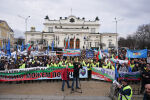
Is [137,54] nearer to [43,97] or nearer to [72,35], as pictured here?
[43,97]

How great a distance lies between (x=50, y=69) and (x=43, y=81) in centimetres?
110

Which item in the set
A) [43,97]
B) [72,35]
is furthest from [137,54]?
[72,35]

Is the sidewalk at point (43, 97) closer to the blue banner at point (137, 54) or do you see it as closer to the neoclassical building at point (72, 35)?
the blue banner at point (137, 54)

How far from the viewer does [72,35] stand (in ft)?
156

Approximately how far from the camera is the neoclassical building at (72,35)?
4771 cm

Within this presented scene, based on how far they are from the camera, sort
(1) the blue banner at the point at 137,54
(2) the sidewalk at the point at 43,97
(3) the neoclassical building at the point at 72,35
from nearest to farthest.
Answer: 1. (2) the sidewalk at the point at 43,97
2. (1) the blue banner at the point at 137,54
3. (3) the neoclassical building at the point at 72,35

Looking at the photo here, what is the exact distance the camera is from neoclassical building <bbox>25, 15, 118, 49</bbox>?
47.7 meters

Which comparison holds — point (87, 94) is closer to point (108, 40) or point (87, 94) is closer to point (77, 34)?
point (77, 34)

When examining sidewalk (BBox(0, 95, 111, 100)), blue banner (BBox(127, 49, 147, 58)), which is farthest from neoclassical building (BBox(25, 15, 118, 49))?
sidewalk (BBox(0, 95, 111, 100))

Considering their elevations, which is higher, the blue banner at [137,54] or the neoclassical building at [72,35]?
the neoclassical building at [72,35]

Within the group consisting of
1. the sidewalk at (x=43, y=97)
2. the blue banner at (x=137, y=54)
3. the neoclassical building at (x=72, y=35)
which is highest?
the neoclassical building at (x=72, y=35)

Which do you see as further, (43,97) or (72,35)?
(72,35)

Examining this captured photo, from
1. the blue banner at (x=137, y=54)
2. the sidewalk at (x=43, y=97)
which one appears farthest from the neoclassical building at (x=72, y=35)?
the sidewalk at (x=43, y=97)

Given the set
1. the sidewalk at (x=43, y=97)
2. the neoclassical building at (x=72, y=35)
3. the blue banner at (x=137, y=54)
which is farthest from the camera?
the neoclassical building at (x=72, y=35)
